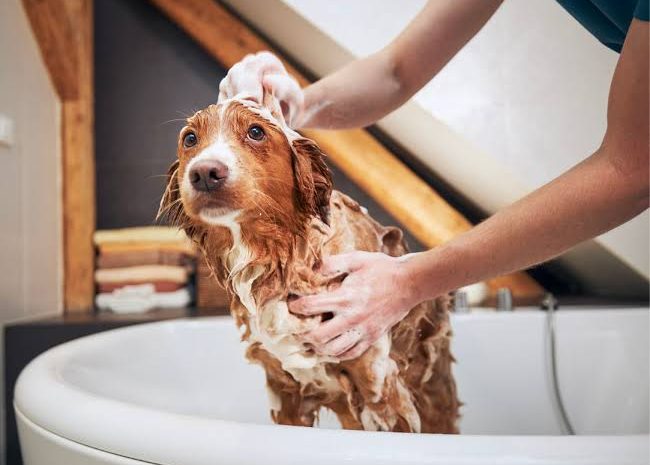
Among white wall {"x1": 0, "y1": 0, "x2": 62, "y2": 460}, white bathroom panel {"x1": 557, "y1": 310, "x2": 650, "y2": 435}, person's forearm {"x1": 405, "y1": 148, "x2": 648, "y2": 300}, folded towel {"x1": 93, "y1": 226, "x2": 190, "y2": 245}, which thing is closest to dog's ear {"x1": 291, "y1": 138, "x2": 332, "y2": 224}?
person's forearm {"x1": 405, "y1": 148, "x2": 648, "y2": 300}

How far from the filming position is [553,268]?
0.62 m

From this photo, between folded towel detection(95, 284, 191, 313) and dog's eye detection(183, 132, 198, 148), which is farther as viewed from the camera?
folded towel detection(95, 284, 191, 313)

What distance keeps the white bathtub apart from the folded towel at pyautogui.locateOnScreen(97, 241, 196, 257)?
0.71 ft

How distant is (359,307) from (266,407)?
0.53 metres

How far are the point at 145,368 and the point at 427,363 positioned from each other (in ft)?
2.01

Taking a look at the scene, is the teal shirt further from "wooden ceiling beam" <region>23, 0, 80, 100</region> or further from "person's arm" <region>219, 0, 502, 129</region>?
"wooden ceiling beam" <region>23, 0, 80, 100</region>

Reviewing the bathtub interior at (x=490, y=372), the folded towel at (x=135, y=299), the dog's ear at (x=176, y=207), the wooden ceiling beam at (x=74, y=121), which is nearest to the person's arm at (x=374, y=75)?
the dog's ear at (x=176, y=207)

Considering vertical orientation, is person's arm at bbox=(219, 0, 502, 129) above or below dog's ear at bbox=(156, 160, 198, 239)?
above

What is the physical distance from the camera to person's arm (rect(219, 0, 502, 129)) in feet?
1.78

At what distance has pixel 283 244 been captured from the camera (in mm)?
501

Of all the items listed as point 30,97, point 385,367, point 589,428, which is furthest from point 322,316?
point 30,97

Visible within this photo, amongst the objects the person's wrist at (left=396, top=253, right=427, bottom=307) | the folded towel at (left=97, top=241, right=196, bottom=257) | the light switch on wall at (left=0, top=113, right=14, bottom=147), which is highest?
the light switch on wall at (left=0, top=113, right=14, bottom=147)

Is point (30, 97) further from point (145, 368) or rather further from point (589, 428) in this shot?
point (589, 428)

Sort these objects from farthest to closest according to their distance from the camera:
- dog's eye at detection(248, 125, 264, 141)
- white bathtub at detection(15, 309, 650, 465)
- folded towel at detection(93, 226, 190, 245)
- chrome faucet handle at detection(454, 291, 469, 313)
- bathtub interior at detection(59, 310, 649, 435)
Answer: folded towel at detection(93, 226, 190, 245), bathtub interior at detection(59, 310, 649, 435), chrome faucet handle at detection(454, 291, 469, 313), dog's eye at detection(248, 125, 264, 141), white bathtub at detection(15, 309, 650, 465)
